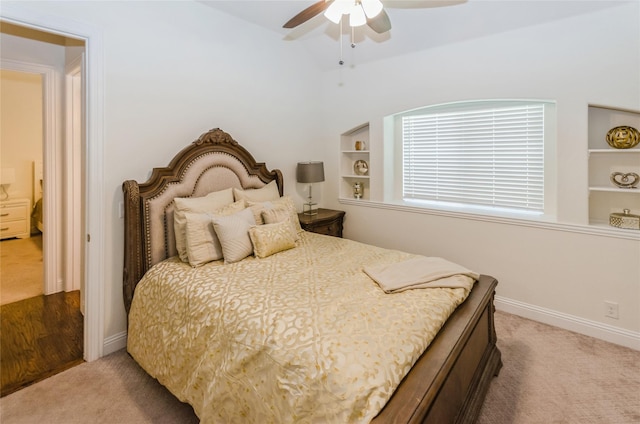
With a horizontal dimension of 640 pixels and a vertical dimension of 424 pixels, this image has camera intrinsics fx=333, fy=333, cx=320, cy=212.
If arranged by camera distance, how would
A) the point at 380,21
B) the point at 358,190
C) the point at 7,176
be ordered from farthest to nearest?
the point at 7,176 → the point at 358,190 → the point at 380,21

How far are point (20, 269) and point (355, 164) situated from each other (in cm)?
453

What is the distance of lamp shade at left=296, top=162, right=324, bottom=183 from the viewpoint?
3846 millimetres

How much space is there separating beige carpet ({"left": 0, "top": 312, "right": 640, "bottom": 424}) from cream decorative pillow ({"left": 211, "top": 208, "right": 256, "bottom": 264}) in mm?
957

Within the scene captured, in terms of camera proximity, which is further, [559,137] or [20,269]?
[20,269]

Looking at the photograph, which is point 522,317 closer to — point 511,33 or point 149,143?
point 511,33

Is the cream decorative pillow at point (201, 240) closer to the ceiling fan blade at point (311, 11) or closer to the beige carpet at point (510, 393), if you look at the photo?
the beige carpet at point (510, 393)

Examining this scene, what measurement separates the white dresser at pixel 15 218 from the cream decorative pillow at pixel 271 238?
5.84 metres

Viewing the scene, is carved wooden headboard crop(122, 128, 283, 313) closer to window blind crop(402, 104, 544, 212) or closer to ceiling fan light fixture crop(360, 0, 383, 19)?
ceiling fan light fixture crop(360, 0, 383, 19)

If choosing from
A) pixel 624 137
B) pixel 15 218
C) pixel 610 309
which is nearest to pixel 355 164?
pixel 624 137

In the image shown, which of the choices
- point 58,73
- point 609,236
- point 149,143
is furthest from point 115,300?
point 609,236

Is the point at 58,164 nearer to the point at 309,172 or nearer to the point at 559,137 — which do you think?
the point at 309,172

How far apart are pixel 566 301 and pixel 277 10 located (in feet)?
12.0

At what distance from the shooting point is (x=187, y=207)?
255 centimetres

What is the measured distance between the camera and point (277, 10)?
10.3ft
